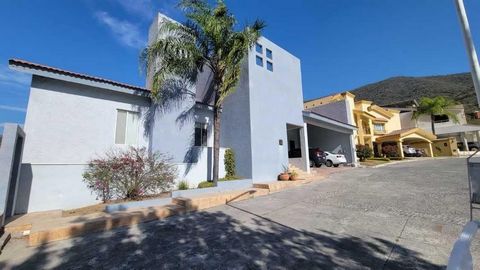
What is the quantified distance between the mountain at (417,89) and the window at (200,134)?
67126 millimetres

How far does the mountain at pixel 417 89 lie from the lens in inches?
2512

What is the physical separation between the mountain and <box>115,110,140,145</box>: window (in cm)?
7094

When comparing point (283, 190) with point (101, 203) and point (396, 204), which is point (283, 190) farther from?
point (101, 203)

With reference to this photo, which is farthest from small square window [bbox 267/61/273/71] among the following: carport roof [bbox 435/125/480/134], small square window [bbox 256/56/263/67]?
carport roof [bbox 435/125/480/134]

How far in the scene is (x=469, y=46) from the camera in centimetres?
409

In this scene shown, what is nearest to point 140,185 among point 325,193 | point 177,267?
point 177,267

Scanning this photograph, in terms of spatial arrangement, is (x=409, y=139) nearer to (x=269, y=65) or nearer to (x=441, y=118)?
(x=441, y=118)

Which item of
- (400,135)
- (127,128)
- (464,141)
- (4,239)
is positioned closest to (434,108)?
(464,141)

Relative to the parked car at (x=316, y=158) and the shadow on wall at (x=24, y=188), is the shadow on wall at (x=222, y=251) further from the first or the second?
the parked car at (x=316, y=158)

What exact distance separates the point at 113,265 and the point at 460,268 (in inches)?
189

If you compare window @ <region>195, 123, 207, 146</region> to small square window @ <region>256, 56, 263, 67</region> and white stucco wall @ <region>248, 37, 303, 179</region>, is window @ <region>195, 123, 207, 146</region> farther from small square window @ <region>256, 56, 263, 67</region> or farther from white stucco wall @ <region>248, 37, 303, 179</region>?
small square window @ <region>256, 56, 263, 67</region>

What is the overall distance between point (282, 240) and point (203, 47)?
890cm

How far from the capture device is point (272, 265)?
3.95 metres

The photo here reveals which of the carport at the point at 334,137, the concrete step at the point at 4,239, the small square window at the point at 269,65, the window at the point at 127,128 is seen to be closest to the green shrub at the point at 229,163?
the window at the point at 127,128
